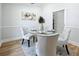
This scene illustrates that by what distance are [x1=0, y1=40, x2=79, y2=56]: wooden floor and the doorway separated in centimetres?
30

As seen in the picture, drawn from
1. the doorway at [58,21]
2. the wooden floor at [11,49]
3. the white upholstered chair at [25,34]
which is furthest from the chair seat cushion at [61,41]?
the wooden floor at [11,49]

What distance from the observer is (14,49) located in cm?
167

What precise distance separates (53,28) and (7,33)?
70cm

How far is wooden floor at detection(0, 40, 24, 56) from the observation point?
164 cm

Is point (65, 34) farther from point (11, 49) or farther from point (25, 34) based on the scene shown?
point (11, 49)

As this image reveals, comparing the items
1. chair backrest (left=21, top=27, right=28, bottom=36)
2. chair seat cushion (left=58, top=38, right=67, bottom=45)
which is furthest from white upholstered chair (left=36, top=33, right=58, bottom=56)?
chair backrest (left=21, top=27, right=28, bottom=36)

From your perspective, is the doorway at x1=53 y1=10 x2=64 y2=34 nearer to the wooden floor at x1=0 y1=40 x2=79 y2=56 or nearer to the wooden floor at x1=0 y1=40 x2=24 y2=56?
the wooden floor at x1=0 y1=40 x2=79 y2=56

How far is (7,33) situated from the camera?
1664 mm

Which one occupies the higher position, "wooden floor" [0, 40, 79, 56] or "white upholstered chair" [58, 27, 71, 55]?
"white upholstered chair" [58, 27, 71, 55]

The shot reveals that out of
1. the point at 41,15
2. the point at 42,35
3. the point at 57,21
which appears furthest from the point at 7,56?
the point at 57,21

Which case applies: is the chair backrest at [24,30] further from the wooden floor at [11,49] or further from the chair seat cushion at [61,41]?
the chair seat cushion at [61,41]

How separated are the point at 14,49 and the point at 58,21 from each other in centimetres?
80

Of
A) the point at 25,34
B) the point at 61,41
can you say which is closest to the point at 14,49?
the point at 25,34

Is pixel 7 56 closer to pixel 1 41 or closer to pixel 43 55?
pixel 1 41
